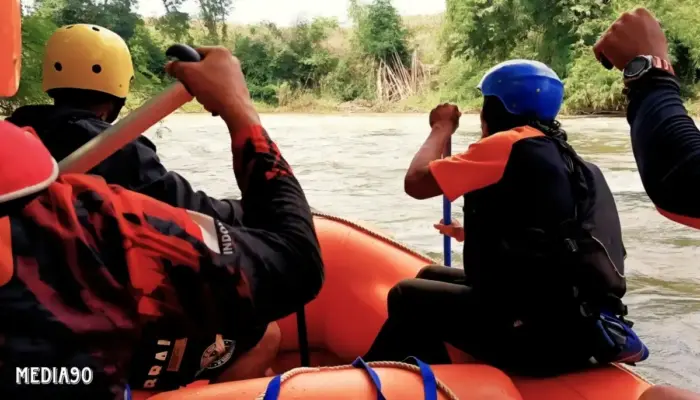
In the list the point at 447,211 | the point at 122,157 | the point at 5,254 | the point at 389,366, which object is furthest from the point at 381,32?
the point at 5,254

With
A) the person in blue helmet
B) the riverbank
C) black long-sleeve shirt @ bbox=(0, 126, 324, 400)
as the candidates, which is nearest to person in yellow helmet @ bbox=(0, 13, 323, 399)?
black long-sleeve shirt @ bbox=(0, 126, 324, 400)

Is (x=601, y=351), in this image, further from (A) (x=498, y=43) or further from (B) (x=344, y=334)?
(A) (x=498, y=43)

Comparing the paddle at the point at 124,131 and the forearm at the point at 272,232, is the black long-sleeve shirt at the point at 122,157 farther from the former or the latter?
the forearm at the point at 272,232

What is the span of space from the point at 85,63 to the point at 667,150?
1.33m

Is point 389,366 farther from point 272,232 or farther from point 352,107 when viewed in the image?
point 352,107

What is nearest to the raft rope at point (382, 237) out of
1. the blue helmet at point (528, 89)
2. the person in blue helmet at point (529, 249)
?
the person in blue helmet at point (529, 249)

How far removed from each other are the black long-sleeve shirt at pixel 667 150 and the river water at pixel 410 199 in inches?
77.2

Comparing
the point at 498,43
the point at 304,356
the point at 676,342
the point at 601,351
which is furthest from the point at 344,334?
the point at 498,43

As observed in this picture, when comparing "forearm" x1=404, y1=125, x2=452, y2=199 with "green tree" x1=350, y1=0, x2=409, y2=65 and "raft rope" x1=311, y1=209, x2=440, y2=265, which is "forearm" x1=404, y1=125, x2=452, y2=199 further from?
"green tree" x1=350, y1=0, x2=409, y2=65

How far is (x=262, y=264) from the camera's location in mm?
742

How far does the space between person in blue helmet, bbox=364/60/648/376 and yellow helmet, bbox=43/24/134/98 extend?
76 centimetres

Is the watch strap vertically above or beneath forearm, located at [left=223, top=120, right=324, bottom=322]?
above

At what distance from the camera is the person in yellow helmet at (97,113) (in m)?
1.63

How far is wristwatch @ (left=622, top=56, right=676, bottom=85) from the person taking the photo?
105 cm
